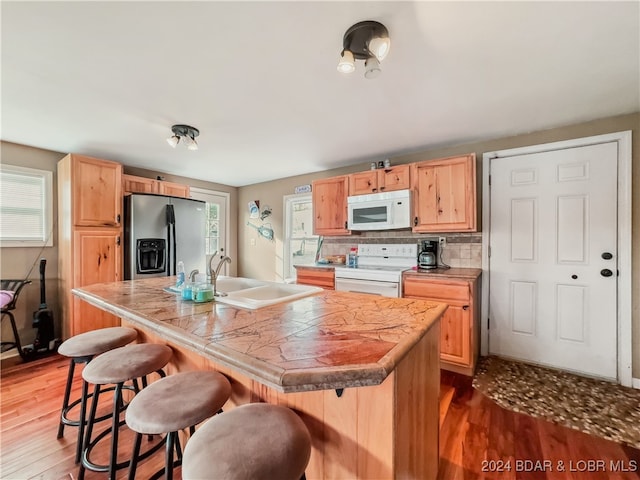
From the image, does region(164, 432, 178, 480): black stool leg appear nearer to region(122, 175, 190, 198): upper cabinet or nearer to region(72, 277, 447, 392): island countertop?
region(72, 277, 447, 392): island countertop

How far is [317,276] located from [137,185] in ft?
8.56

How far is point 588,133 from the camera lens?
2.39m

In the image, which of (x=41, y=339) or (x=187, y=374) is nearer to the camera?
(x=187, y=374)

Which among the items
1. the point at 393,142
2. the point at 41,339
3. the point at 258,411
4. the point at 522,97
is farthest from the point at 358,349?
the point at 41,339

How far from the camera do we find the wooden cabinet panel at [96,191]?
2.88 meters

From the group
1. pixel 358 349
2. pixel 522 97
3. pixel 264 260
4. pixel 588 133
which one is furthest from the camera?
pixel 264 260

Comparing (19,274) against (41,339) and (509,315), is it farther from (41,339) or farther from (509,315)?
(509,315)

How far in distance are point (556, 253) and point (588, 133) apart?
1.10m

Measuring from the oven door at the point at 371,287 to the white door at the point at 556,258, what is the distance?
3.47 ft

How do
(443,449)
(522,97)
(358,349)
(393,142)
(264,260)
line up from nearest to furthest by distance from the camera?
(358,349) → (443,449) → (522,97) → (393,142) → (264,260)

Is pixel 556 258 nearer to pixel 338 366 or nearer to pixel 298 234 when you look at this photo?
pixel 338 366

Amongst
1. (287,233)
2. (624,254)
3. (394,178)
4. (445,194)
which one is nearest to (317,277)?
(287,233)

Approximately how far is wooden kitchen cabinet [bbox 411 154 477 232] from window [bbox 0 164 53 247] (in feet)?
13.6

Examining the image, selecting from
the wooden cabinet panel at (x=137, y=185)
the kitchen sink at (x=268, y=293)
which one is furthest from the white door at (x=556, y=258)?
the wooden cabinet panel at (x=137, y=185)
